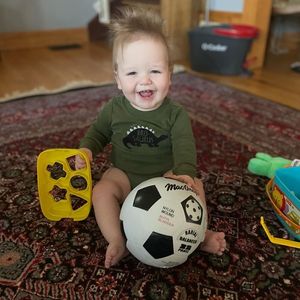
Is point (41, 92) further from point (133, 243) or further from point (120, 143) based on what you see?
point (133, 243)

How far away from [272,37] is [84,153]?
8.27 ft

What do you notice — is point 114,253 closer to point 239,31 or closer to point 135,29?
point 135,29

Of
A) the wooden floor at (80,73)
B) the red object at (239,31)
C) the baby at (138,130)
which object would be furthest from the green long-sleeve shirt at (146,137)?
the red object at (239,31)

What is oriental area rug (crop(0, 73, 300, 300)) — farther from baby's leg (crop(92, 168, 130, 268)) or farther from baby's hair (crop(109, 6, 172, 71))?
baby's hair (crop(109, 6, 172, 71))

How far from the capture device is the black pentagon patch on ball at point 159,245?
0.63m

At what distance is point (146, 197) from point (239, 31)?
5.31ft

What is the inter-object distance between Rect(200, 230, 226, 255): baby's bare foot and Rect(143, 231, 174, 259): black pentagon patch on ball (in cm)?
13

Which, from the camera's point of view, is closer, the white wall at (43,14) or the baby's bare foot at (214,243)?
the baby's bare foot at (214,243)

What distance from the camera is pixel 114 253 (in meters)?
0.70

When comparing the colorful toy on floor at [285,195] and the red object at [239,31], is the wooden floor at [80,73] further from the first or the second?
the colorful toy on floor at [285,195]

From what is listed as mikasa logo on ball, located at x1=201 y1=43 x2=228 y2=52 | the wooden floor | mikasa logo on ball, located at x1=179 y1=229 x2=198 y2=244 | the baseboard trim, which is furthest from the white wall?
mikasa logo on ball, located at x1=179 y1=229 x2=198 y2=244

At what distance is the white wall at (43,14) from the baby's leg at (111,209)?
7.73 feet

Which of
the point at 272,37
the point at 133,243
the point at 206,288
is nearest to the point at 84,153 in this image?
the point at 133,243

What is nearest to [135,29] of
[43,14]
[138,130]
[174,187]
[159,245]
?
[138,130]
